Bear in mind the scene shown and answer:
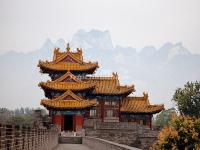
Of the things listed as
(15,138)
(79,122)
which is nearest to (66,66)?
(79,122)

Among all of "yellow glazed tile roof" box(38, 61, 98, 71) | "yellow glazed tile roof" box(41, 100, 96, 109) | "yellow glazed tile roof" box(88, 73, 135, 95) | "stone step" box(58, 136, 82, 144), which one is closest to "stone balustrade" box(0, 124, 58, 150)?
"stone step" box(58, 136, 82, 144)

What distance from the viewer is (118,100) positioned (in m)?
56.0

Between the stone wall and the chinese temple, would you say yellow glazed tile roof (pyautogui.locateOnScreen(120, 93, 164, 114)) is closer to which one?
the chinese temple

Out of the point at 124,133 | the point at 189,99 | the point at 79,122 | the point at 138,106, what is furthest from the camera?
the point at 189,99

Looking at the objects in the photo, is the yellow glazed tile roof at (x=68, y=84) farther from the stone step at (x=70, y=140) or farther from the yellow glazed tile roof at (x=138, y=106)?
the stone step at (x=70, y=140)

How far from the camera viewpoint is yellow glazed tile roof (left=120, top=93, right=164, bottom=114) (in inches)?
2194

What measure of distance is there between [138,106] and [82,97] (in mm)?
7453

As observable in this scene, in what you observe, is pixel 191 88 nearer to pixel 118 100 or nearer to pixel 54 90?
pixel 118 100

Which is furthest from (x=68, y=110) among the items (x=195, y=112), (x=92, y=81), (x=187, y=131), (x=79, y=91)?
(x=187, y=131)

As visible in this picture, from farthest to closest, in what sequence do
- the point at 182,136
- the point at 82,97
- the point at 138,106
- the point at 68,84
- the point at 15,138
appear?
1. the point at 138,106
2. the point at 82,97
3. the point at 68,84
4. the point at 182,136
5. the point at 15,138

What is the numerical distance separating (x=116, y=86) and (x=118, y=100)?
6.46 feet

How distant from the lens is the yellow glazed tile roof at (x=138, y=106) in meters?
55.7

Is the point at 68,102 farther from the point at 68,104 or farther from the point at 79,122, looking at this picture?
the point at 79,122

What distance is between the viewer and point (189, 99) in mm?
67875
